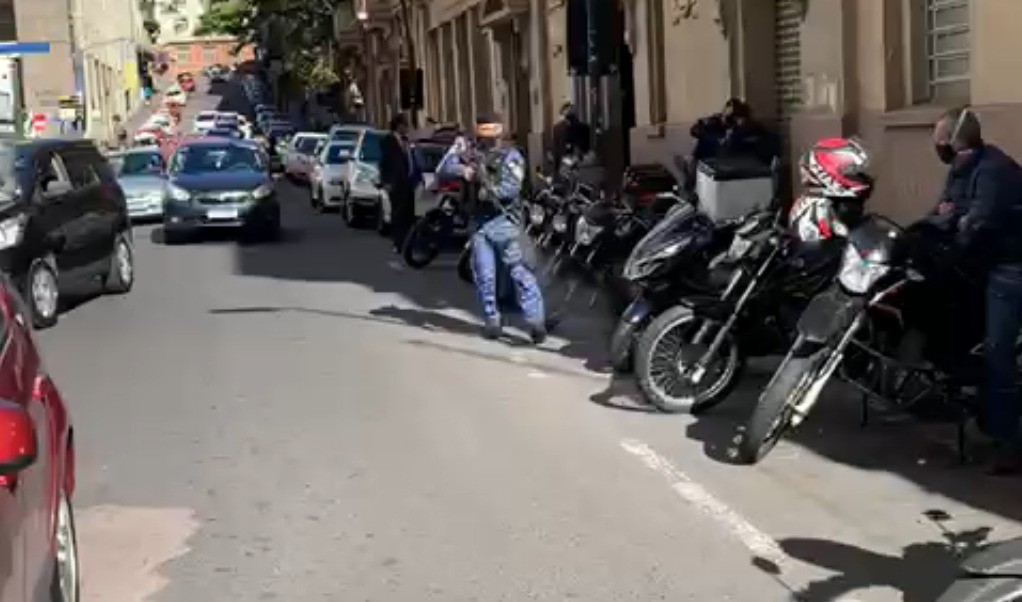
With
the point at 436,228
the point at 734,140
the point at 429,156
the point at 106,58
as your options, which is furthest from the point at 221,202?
the point at 106,58

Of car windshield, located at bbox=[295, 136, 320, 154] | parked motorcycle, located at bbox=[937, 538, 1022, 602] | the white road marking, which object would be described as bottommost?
the white road marking

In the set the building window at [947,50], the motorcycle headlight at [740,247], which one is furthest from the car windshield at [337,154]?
the motorcycle headlight at [740,247]

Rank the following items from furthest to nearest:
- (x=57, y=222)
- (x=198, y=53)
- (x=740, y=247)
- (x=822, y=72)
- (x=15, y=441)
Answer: (x=198, y=53) < (x=822, y=72) < (x=57, y=222) < (x=740, y=247) < (x=15, y=441)

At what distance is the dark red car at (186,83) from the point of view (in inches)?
4906

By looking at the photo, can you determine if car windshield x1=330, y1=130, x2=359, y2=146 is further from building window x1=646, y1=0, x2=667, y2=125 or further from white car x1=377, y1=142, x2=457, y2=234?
building window x1=646, y1=0, x2=667, y2=125

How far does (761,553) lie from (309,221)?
22182 millimetres

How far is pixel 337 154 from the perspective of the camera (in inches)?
1162

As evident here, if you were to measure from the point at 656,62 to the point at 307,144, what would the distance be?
2058cm

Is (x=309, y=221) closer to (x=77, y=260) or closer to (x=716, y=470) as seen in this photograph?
(x=77, y=260)

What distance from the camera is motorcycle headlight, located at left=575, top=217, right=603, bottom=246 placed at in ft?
44.4

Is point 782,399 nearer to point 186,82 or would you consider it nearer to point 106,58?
point 106,58

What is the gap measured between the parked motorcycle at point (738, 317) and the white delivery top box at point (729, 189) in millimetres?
978

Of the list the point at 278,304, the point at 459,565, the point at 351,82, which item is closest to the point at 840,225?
the point at 459,565

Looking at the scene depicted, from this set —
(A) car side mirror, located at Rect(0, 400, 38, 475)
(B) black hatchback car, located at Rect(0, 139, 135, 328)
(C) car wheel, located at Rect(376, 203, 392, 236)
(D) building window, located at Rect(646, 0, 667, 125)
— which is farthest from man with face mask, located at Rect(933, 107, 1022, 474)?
(C) car wheel, located at Rect(376, 203, 392, 236)
